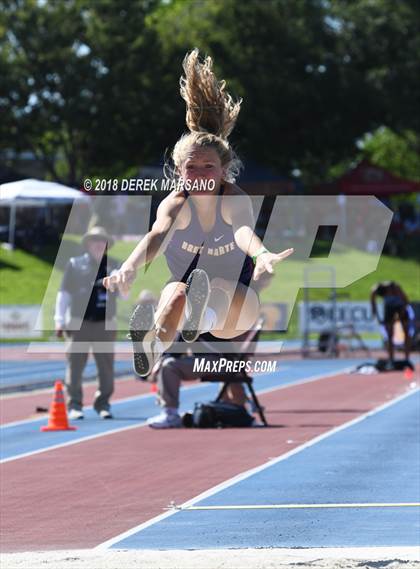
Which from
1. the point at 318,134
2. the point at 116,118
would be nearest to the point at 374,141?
the point at 318,134

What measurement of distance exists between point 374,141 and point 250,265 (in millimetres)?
81980

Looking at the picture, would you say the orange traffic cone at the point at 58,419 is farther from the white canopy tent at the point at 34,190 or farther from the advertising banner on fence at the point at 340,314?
the advertising banner on fence at the point at 340,314

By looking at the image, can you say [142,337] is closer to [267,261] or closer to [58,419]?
[267,261]

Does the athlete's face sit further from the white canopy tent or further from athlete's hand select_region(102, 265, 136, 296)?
the white canopy tent

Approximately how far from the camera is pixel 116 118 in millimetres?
54531

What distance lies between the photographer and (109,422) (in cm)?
1766

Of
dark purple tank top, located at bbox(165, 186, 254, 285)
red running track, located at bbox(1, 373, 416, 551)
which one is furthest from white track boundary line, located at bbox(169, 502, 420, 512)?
dark purple tank top, located at bbox(165, 186, 254, 285)

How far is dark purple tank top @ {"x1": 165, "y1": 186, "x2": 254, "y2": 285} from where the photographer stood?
22.0ft

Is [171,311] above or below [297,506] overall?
above

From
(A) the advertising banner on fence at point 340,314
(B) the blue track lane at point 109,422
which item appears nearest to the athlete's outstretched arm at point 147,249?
(B) the blue track lane at point 109,422

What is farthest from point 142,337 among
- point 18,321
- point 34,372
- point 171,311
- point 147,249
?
point 18,321

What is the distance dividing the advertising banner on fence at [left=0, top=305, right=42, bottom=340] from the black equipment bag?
18.7m

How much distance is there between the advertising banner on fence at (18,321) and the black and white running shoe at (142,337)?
2772 centimetres

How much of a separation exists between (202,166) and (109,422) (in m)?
11.4
